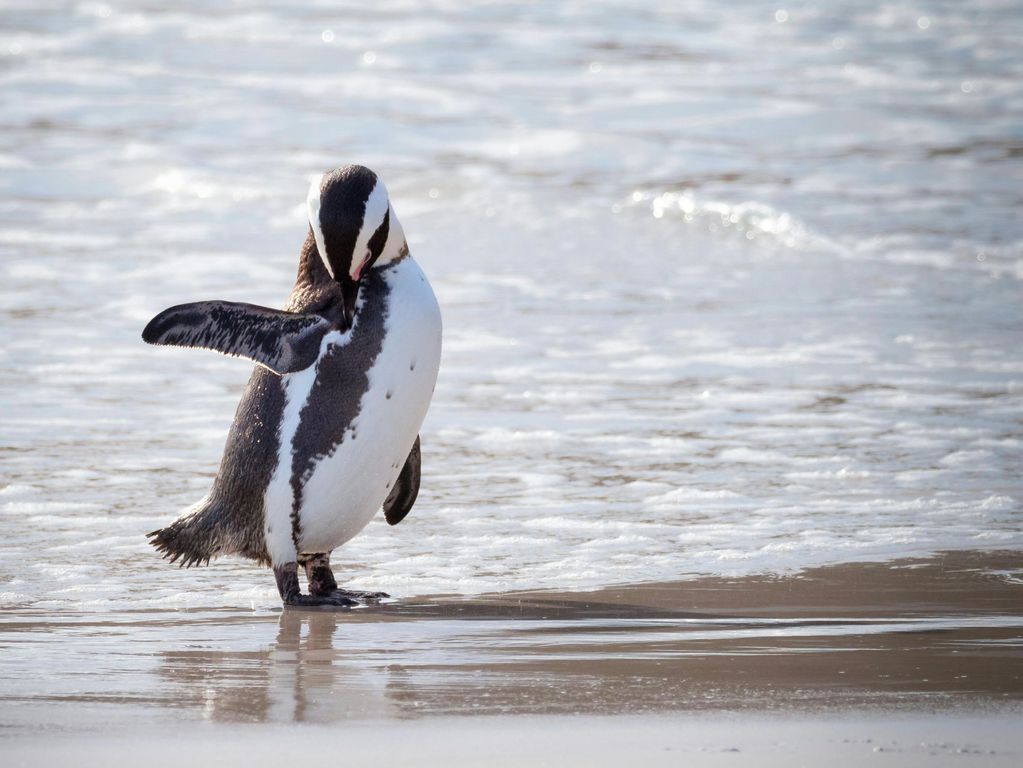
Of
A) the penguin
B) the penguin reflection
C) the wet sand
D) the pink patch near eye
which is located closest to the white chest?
the penguin

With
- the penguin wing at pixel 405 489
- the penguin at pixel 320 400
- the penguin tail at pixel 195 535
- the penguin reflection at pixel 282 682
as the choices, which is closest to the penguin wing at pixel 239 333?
the penguin at pixel 320 400

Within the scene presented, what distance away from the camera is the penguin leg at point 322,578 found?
163 inches

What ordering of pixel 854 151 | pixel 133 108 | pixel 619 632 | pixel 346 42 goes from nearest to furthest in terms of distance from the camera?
1. pixel 619 632
2. pixel 854 151
3. pixel 133 108
4. pixel 346 42

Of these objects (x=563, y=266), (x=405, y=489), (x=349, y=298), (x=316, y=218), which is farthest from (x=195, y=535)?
(x=563, y=266)

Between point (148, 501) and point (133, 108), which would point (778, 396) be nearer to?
point (148, 501)

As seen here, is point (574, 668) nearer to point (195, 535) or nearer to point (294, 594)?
point (294, 594)

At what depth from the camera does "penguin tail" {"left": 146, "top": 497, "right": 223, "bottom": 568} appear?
421 cm

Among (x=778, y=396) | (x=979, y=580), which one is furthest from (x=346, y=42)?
(x=979, y=580)

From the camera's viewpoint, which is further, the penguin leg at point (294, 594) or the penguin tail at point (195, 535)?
the penguin tail at point (195, 535)

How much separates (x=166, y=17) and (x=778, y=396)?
518 inches

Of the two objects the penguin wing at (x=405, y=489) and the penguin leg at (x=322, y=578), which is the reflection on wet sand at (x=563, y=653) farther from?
the penguin wing at (x=405, y=489)

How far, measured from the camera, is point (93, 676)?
321 centimetres

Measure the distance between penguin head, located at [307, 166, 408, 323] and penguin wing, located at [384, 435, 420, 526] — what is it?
602 mm

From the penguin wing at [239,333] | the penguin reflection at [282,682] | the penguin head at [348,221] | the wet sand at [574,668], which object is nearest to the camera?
the wet sand at [574,668]
